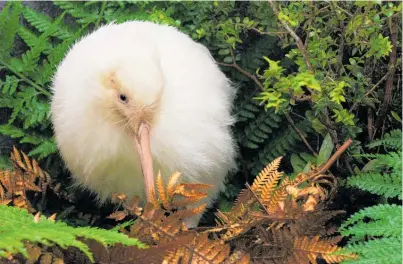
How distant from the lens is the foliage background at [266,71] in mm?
1409

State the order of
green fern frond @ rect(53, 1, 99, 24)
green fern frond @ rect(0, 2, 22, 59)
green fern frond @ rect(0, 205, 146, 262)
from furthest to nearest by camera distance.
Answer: green fern frond @ rect(53, 1, 99, 24) < green fern frond @ rect(0, 2, 22, 59) < green fern frond @ rect(0, 205, 146, 262)

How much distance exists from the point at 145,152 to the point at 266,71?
0.38 m

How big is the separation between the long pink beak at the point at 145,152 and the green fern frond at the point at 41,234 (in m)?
0.41

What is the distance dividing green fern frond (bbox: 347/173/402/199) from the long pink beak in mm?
507

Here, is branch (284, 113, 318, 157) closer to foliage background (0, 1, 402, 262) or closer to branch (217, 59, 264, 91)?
foliage background (0, 1, 402, 262)

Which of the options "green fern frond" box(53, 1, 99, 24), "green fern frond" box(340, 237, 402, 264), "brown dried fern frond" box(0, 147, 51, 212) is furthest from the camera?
"green fern frond" box(53, 1, 99, 24)

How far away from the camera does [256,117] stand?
182cm

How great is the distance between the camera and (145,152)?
1442 millimetres

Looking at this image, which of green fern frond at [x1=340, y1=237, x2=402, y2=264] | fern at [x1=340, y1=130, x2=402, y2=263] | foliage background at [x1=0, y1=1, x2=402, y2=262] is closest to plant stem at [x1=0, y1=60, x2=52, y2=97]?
foliage background at [x1=0, y1=1, x2=402, y2=262]

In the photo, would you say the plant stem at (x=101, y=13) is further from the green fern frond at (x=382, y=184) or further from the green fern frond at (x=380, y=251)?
A: the green fern frond at (x=380, y=251)

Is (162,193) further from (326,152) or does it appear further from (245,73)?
(245,73)

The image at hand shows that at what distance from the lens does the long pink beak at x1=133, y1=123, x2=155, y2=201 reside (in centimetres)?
140

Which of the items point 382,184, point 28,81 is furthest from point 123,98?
point 382,184

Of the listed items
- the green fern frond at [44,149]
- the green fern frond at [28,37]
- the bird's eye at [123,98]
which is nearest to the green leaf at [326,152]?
the bird's eye at [123,98]
